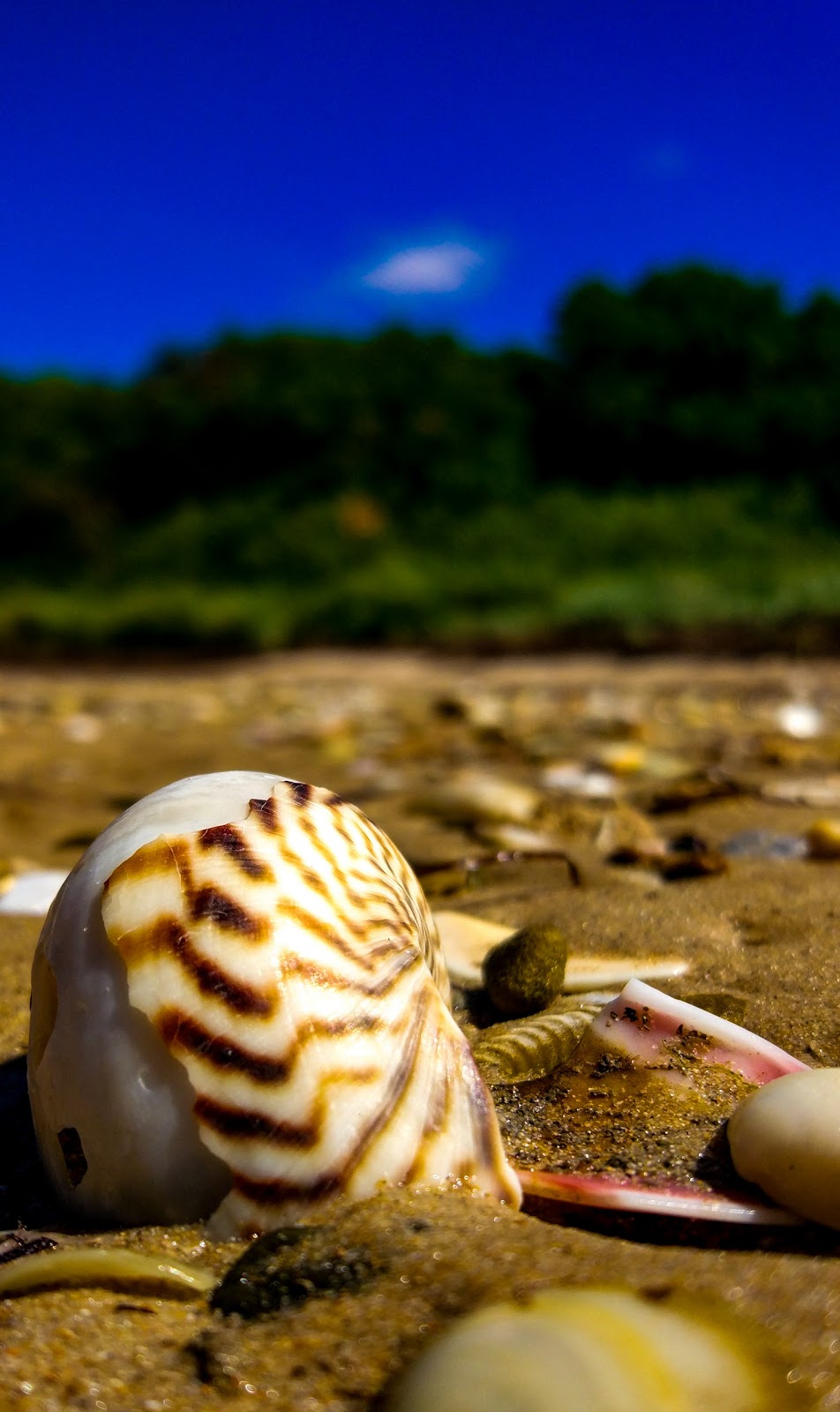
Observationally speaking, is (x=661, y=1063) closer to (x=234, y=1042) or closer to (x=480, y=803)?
(x=234, y=1042)

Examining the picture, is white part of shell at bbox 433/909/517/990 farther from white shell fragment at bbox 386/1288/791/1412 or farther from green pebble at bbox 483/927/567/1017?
white shell fragment at bbox 386/1288/791/1412

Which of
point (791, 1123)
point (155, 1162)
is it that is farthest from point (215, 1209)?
point (791, 1123)

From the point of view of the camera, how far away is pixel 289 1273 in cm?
105

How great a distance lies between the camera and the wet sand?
38.3 inches

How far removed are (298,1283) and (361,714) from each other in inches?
204

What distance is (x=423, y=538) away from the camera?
1459cm

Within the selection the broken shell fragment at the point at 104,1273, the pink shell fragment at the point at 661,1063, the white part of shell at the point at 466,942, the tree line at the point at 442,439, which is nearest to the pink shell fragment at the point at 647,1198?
the pink shell fragment at the point at 661,1063

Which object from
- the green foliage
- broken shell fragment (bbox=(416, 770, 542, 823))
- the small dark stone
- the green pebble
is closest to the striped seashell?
the small dark stone

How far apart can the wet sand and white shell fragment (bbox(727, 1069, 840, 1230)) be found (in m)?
0.04

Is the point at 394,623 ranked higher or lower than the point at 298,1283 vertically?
higher

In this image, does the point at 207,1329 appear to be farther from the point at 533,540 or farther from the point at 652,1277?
the point at 533,540

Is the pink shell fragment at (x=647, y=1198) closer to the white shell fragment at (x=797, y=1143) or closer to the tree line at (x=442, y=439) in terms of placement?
the white shell fragment at (x=797, y=1143)

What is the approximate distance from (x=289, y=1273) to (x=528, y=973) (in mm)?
638

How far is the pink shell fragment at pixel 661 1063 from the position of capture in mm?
1125
